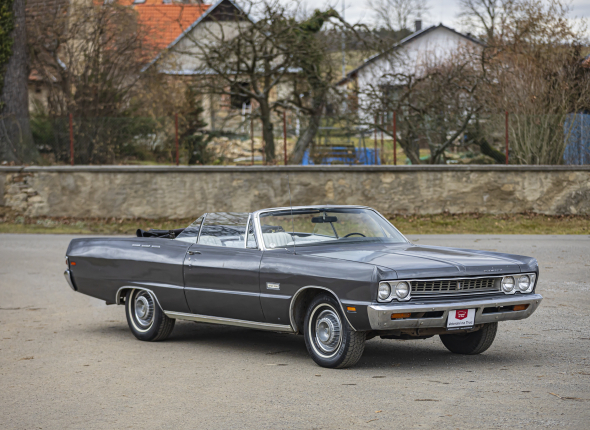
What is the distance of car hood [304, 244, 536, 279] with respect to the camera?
6.11 meters

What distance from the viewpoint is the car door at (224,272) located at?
7.06 metres

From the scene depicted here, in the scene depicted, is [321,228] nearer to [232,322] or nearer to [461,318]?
[232,322]

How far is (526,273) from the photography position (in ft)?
21.8

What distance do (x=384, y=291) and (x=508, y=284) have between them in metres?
1.23

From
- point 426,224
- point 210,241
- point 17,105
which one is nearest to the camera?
point 210,241

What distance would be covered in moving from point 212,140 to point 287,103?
3779 millimetres

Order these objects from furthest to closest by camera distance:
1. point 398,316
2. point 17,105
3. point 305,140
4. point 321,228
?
point 17,105
point 305,140
point 321,228
point 398,316

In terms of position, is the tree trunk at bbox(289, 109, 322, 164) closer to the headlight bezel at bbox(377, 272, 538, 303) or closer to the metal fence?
the metal fence

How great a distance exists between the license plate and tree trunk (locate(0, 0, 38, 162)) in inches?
765

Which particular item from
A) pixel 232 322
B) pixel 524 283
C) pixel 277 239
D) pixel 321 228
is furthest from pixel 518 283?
pixel 232 322

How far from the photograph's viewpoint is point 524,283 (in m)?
6.67

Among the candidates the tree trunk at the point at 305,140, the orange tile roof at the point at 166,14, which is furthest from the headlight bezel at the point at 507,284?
the orange tile roof at the point at 166,14

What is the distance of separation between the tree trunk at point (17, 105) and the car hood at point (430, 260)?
60.7 feet

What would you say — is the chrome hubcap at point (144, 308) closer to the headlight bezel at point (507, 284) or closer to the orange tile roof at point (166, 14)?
the headlight bezel at point (507, 284)
